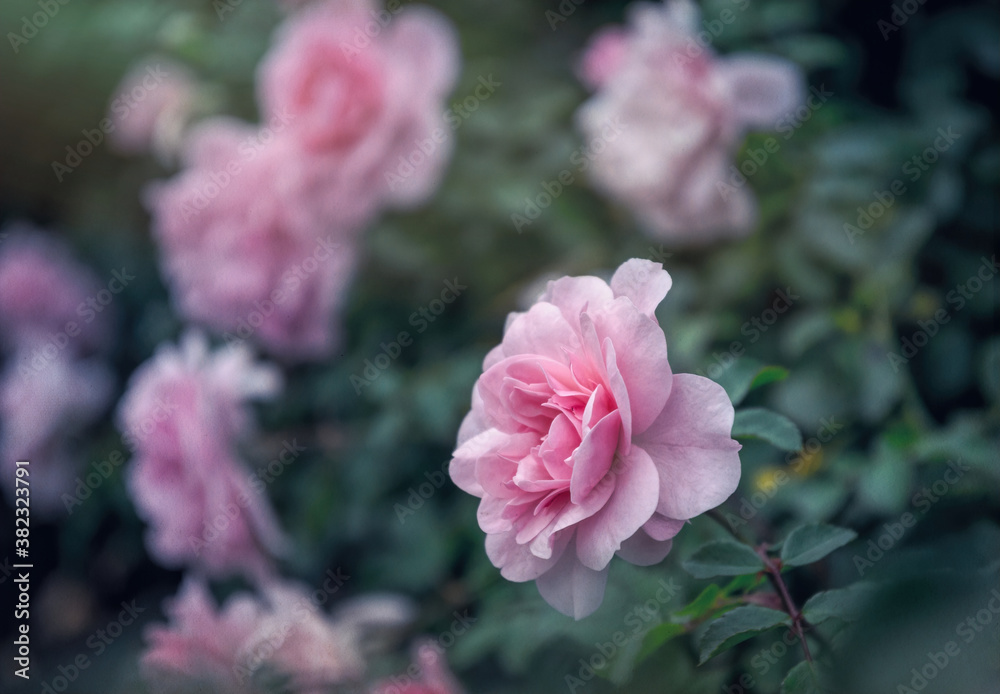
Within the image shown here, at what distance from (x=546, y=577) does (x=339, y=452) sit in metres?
0.53

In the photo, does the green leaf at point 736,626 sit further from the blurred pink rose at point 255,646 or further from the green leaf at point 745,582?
the blurred pink rose at point 255,646

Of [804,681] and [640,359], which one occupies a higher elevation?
[640,359]

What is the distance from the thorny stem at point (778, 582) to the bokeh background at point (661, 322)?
0.02 metres

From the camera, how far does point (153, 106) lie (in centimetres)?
100

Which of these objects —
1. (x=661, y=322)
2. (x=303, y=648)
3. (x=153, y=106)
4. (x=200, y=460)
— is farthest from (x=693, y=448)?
(x=153, y=106)

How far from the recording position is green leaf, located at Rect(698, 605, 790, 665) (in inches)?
12.7

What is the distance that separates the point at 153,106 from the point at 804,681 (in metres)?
0.99

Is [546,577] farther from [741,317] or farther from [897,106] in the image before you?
[897,106]

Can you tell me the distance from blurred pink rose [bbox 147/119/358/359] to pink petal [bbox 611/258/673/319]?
503 mm

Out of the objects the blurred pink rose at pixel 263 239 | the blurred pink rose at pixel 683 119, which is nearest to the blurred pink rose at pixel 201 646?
the blurred pink rose at pixel 263 239

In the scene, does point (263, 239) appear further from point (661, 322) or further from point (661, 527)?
point (661, 527)

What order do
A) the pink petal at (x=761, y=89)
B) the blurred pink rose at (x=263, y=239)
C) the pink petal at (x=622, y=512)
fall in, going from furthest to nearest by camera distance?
the blurred pink rose at (x=263, y=239), the pink petal at (x=761, y=89), the pink petal at (x=622, y=512)

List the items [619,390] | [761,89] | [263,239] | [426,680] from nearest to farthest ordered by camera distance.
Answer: [619,390] → [426,680] → [761,89] → [263,239]

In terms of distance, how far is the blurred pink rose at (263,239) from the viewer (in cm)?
79
